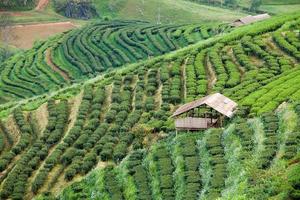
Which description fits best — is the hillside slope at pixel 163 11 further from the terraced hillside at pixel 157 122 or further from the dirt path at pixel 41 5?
the terraced hillside at pixel 157 122

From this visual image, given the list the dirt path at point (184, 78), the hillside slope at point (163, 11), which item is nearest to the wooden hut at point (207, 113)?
the dirt path at point (184, 78)

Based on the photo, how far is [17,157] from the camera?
61.2m

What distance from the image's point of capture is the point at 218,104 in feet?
180

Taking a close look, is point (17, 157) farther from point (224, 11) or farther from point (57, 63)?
point (224, 11)

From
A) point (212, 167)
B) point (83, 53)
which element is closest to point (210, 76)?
point (212, 167)

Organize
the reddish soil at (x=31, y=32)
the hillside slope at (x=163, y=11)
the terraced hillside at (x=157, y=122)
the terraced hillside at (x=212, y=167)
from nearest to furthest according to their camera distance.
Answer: the terraced hillside at (x=212, y=167) → the terraced hillside at (x=157, y=122) → the reddish soil at (x=31, y=32) → the hillside slope at (x=163, y=11)

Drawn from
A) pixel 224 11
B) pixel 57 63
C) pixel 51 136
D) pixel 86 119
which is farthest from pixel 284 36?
pixel 224 11

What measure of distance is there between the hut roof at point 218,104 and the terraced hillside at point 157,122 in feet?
4.45

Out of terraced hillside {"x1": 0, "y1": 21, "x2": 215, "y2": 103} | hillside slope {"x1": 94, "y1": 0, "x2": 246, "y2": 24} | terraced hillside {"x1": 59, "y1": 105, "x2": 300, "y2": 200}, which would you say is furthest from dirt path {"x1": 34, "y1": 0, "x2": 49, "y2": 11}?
terraced hillside {"x1": 59, "y1": 105, "x2": 300, "y2": 200}

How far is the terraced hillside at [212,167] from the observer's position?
132 feet

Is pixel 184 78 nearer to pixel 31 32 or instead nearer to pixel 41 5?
pixel 31 32

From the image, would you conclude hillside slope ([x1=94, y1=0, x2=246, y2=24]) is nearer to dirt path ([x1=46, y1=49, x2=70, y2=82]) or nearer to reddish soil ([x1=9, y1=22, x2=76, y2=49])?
reddish soil ([x1=9, y1=22, x2=76, y2=49])

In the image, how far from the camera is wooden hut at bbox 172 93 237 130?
54219 millimetres

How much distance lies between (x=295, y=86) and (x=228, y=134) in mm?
9941
